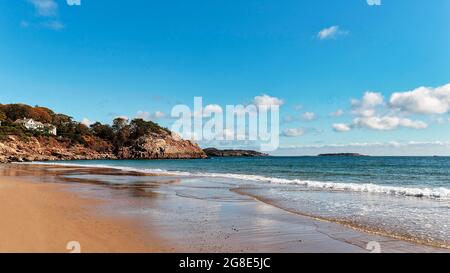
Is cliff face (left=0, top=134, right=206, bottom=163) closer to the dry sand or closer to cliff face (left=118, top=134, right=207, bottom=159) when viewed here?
cliff face (left=118, top=134, right=207, bottom=159)

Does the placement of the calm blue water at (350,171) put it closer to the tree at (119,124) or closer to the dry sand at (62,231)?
the dry sand at (62,231)

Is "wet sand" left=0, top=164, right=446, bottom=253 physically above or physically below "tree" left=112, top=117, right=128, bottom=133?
below

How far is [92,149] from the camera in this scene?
134 metres

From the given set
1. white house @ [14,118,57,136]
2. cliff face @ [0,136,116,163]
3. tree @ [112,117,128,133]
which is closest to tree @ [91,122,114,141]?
tree @ [112,117,128,133]

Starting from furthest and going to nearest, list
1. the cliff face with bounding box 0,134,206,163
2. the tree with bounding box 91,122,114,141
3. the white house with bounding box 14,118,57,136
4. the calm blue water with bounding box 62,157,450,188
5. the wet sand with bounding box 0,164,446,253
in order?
the tree with bounding box 91,122,114,141 → the white house with bounding box 14,118,57,136 → the cliff face with bounding box 0,134,206,163 → the calm blue water with bounding box 62,157,450,188 → the wet sand with bounding box 0,164,446,253

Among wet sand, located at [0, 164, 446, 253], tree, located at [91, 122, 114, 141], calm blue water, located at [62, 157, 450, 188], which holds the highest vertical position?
tree, located at [91, 122, 114, 141]

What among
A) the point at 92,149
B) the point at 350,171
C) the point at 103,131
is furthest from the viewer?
the point at 103,131

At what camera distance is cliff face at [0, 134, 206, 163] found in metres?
92.4

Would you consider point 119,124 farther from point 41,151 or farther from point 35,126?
point 41,151

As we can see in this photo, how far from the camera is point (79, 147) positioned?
127125 mm

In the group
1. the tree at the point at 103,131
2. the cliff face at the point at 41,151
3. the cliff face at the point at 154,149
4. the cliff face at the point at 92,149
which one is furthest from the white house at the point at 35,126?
the cliff face at the point at 154,149

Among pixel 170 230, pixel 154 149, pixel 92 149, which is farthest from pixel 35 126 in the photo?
pixel 170 230
